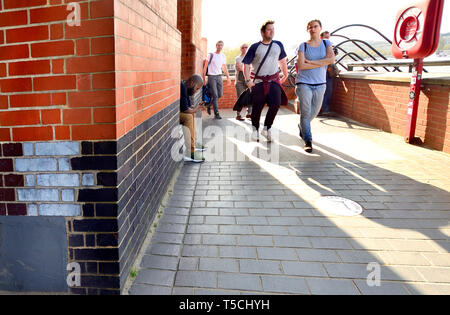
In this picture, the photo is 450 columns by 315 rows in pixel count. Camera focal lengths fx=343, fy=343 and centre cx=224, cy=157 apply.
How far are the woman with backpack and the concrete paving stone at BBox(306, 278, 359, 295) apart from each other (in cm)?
363

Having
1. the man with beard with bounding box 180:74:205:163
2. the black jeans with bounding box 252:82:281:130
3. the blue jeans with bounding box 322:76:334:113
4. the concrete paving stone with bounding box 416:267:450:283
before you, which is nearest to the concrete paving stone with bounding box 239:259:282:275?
the concrete paving stone with bounding box 416:267:450:283

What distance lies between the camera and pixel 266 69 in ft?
18.9

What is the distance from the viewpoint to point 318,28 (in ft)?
17.3

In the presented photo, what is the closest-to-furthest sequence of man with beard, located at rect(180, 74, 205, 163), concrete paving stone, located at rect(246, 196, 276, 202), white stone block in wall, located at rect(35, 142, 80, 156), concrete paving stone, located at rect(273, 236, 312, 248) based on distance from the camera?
white stone block in wall, located at rect(35, 142, 80, 156) → concrete paving stone, located at rect(273, 236, 312, 248) → concrete paving stone, located at rect(246, 196, 276, 202) → man with beard, located at rect(180, 74, 205, 163)

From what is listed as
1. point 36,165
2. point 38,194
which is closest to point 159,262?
point 38,194

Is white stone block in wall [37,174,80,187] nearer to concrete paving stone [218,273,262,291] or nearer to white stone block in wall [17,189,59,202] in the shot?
white stone block in wall [17,189,59,202]

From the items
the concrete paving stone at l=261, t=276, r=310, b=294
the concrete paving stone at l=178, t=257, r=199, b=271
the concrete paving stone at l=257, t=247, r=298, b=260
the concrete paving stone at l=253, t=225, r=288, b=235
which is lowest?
the concrete paving stone at l=178, t=257, r=199, b=271

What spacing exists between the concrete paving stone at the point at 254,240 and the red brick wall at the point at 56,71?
4.56 ft

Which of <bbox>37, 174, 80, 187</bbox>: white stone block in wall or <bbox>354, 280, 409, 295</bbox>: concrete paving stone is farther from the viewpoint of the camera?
<bbox>354, 280, 409, 295</bbox>: concrete paving stone

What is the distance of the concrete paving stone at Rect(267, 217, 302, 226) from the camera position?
10.2 feet

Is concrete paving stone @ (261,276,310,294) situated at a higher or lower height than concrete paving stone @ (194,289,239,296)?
higher

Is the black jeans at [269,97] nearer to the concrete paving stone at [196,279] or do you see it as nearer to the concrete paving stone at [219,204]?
the concrete paving stone at [219,204]
